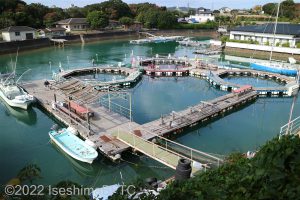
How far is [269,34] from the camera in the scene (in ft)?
181

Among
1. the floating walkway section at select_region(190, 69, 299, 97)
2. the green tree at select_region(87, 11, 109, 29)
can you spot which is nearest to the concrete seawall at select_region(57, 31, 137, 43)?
the green tree at select_region(87, 11, 109, 29)

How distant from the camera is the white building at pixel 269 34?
2087 inches

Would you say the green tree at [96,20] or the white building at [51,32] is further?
the green tree at [96,20]

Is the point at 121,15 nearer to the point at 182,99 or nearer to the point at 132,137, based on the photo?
the point at 182,99

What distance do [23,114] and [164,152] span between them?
1477 cm

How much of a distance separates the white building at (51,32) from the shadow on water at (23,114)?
4698 cm

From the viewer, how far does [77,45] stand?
6838 cm

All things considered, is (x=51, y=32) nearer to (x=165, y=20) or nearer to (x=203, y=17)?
(x=165, y=20)

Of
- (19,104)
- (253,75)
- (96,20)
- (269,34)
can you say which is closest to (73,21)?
(96,20)

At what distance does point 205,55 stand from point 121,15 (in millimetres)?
51747

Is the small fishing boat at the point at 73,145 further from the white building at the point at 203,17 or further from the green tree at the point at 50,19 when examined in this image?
the white building at the point at 203,17

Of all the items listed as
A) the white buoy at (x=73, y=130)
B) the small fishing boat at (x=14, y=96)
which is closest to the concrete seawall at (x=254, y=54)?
the small fishing boat at (x=14, y=96)

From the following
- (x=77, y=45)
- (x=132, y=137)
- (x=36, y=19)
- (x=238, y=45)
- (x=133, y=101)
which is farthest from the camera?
(x=36, y=19)

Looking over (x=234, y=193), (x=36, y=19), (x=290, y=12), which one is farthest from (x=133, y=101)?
(x=290, y=12)
